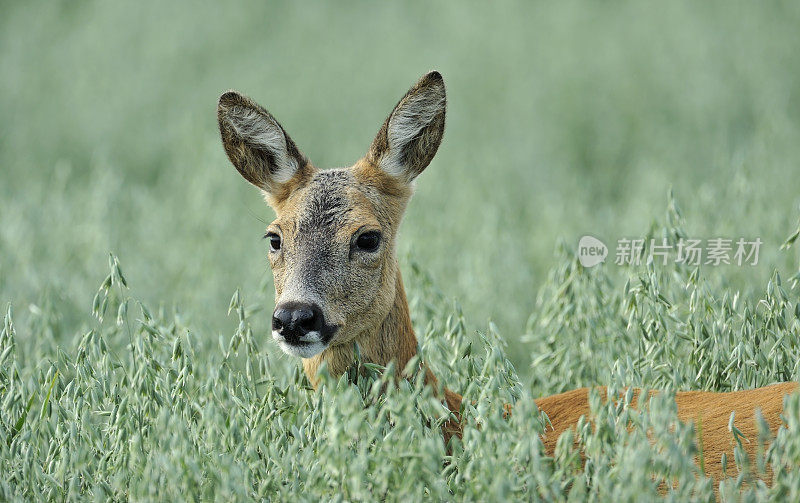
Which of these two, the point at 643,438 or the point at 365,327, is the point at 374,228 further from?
the point at 643,438

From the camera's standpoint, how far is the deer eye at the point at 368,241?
13.5 ft

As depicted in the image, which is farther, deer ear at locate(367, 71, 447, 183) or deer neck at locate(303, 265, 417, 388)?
deer ear at locate(367, 71, 447, 183)

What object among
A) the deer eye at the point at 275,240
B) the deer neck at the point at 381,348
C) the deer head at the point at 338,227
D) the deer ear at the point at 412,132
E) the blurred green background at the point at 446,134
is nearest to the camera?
the deer head at the point at 338,227

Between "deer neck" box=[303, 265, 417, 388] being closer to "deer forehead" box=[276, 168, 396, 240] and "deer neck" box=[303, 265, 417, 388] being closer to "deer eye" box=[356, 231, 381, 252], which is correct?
"deer eye" box=[356, 231, 381, 252]

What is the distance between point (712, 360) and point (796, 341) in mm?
366

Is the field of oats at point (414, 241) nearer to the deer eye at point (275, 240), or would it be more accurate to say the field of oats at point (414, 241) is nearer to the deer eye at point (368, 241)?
→ the deer eye at point (275, 240)

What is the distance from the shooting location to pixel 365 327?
4062 millimetres

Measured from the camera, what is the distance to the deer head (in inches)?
153

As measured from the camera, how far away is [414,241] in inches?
286

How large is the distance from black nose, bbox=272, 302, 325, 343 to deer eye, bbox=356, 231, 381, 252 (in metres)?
0.41

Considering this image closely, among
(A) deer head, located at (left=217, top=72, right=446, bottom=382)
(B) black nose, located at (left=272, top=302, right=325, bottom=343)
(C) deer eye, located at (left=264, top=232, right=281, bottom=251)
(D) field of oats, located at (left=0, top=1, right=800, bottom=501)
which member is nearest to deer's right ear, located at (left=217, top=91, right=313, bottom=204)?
(A) deer head, located at (left=217, top=72, right=446, bottom=382)

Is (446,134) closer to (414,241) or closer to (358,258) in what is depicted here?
(414,241)

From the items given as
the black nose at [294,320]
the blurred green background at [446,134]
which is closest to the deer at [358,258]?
the black nose at [294,320]

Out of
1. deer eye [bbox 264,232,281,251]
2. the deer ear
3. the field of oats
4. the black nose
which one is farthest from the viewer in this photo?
the deer ear
